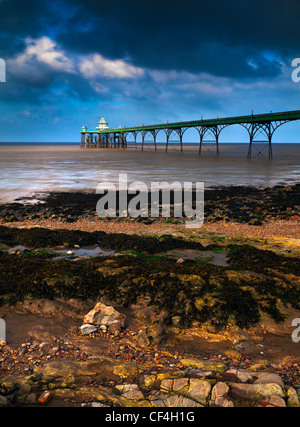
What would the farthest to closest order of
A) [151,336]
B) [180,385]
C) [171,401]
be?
1. [151,336]
2. [180,385]
3. [171,401]

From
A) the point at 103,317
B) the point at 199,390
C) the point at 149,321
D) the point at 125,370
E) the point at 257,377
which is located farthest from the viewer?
the point at 149,321

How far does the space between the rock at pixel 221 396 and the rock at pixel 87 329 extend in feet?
7.49

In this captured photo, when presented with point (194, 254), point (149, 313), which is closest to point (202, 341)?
point (149, 313)

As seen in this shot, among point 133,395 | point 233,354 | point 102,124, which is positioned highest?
point 102,124

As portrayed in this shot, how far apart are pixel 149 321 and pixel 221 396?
2246 millimetres

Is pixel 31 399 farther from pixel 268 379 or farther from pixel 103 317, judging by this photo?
pixel 268 379

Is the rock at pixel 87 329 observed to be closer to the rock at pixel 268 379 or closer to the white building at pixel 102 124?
the rock at pixel 268 379

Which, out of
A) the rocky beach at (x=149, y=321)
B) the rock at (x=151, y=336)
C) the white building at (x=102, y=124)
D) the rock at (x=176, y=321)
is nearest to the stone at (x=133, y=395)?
the rocky beach at (x=149, y=321)

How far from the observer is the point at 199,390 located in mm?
3539

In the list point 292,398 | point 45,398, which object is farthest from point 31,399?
point 292,398

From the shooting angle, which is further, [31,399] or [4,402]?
[31,399]

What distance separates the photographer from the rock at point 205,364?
409cm

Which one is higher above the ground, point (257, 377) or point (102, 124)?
point (102, 124)

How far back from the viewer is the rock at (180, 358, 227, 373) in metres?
4.09
